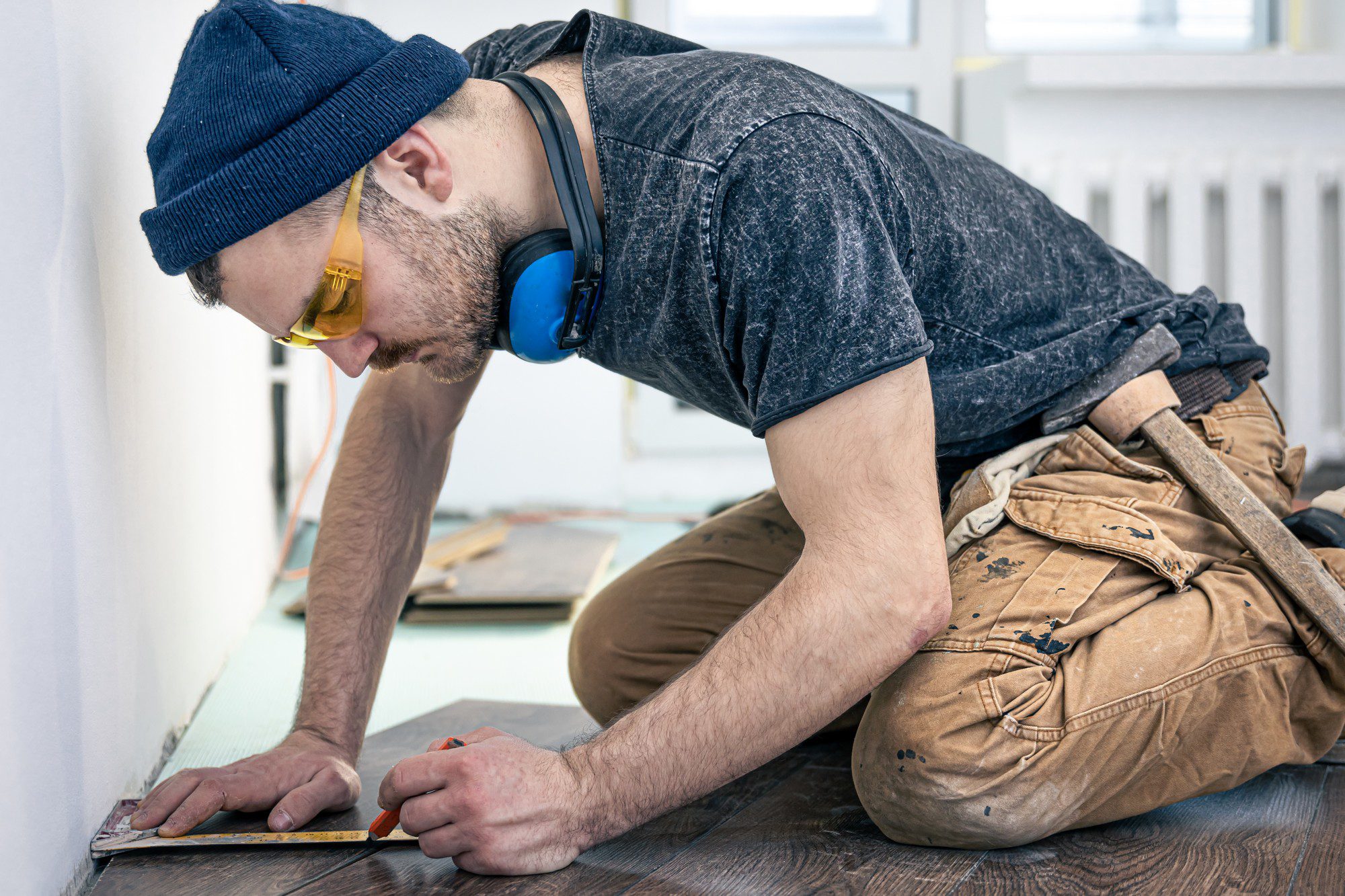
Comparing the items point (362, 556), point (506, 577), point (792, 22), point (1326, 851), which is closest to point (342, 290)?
point (362, 556)

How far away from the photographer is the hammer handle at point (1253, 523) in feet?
3.89

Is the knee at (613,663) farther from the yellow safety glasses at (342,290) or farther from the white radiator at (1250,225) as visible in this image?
the white radiator at (1250,225)

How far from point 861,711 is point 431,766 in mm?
648

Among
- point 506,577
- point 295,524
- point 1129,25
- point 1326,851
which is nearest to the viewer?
point 1326,851

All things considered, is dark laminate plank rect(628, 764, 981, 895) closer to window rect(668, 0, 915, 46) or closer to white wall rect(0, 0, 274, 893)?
white wall rect(0, 0, 274, 893)

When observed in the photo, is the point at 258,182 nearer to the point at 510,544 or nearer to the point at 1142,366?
A: the point at 1142,366

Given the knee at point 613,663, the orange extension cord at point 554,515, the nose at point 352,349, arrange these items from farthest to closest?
the orange extension cord at point 554,515
the knee at point 613,663
the nose at point 352,349

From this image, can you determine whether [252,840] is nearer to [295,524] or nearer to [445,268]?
[445,268]

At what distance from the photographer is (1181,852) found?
112 cm

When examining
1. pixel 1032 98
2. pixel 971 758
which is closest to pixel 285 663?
pixel 971 758

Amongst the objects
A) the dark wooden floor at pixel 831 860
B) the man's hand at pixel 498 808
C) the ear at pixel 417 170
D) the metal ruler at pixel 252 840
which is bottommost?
the dark wooden floor at pixel 831 860

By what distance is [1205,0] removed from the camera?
151 inches

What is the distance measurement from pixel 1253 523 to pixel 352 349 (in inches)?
37.7

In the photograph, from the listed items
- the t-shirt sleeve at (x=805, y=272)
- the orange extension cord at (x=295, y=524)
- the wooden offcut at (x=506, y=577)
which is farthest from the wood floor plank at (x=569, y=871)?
the orange extension cord at (x=295, y=524)
